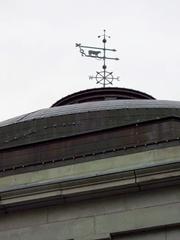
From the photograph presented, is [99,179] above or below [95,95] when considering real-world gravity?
below

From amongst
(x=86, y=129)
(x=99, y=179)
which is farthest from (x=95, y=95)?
(x=99, y=179)

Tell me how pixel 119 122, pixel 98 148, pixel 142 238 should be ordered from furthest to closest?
pixel 119 122 < pixel 98 148 < pixel 142 238

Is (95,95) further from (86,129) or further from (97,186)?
(97,186)

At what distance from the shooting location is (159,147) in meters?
21.4

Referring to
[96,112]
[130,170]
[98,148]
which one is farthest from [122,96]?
[130,170]

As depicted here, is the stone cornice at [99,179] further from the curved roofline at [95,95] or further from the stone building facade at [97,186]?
the curved roofline at [95,95]

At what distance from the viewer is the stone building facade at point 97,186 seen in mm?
20094

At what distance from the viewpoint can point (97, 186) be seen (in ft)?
67.4

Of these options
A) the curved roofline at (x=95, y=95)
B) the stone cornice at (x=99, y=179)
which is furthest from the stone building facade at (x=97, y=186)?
the curved roofline at (x=95, y=95)

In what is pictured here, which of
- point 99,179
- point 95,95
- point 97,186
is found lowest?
point 97,186

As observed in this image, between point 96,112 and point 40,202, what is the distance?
801cm

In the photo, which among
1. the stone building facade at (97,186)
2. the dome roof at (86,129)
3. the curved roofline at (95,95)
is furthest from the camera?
the curved roofline at (95,95)

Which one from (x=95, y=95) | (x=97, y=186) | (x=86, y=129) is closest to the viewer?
(x=97, y=186)

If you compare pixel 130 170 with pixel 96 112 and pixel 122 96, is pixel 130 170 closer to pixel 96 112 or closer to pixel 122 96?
pixel 96 112
